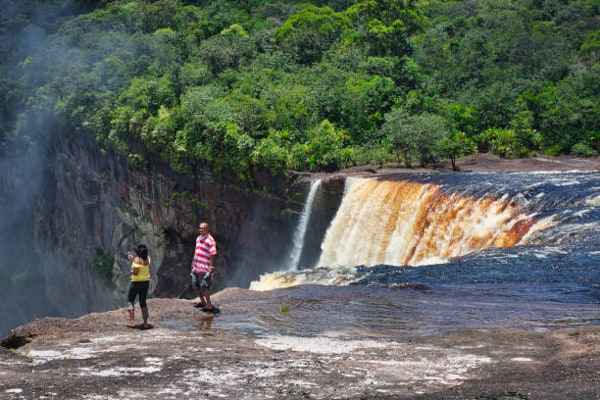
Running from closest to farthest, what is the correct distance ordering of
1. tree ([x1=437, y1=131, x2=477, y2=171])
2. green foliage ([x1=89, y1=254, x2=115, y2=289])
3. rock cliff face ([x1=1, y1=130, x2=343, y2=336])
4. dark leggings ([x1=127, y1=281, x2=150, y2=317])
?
dark leggings ([x1=127, y1=281, x2=150, y2=317]), tree ([x1=437, y1=131, x2=477, y2=171]), rock cliff face ([x1=1, y1=130, x2=343, y2=336]), green foliage ([x1=89, y1=254, x2=115, y2=289])

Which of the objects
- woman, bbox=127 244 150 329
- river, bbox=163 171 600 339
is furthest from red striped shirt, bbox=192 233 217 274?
woman, bbox=127 244 150 329

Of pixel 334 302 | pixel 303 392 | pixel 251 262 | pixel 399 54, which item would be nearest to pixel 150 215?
pixel 251 262

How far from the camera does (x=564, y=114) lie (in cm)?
3334

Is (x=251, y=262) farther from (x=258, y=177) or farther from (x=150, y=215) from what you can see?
(x=150, y=215)

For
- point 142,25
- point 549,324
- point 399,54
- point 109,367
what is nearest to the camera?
point 109,367

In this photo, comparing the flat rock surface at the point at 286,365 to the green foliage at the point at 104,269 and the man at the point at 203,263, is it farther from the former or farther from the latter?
the green foliage at the point at 104,269

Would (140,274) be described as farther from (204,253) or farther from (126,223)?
(126,223)

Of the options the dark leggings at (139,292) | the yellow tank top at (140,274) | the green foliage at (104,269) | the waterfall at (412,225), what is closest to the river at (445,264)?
the waterfall at (412,225)

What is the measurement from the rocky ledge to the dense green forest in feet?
71.9

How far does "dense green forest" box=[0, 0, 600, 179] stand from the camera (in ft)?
110

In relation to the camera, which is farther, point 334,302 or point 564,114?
point 564,114

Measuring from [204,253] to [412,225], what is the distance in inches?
484

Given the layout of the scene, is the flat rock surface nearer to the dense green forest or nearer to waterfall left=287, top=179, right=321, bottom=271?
waterfall left=287, top=179, right=321, bottom=271

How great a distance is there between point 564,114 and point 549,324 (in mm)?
23505
